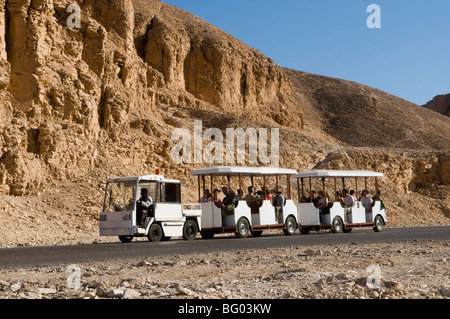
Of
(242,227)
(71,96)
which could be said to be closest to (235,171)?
(242,227)

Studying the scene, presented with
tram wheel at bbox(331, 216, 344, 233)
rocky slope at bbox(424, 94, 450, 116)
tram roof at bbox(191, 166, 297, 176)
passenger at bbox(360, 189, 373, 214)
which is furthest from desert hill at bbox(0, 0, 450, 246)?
rocky slope at bbox(424, 94, 450, 116)

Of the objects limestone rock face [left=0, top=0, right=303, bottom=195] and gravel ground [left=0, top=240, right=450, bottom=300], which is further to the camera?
limestone rock face [left=0, top=0, right=303, bottom=195]

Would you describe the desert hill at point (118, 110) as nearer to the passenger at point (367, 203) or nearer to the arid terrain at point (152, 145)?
the arid terrain at point (152, 145)

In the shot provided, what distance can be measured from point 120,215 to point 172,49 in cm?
5069

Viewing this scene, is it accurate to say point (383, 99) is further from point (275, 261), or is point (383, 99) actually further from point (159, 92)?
point (275, 261)

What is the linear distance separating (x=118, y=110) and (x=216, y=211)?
2050 centimetres

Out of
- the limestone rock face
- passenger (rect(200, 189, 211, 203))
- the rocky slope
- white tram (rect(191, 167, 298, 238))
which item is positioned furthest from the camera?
the rocky slope

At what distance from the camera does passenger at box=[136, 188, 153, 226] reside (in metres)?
18.5

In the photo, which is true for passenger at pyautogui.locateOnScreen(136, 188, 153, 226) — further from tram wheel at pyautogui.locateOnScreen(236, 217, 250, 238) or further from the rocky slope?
the rocky slope

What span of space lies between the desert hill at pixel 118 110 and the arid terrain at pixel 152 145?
0.36ft

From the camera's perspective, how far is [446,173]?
57062mm

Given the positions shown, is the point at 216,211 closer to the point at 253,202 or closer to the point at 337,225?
the point at 253,202

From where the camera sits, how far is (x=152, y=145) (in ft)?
135

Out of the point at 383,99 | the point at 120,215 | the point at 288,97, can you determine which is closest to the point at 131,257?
the point at 120,215
